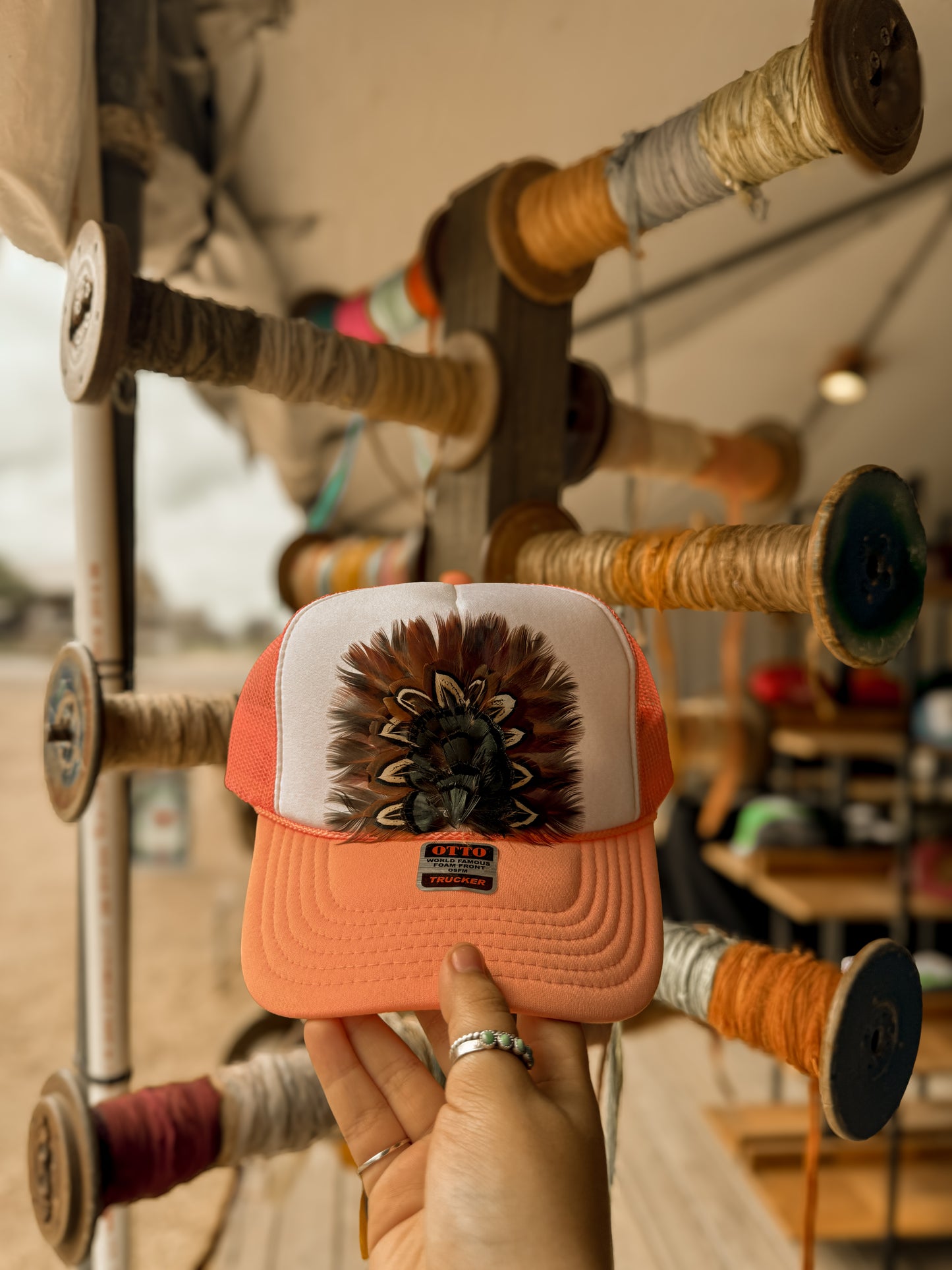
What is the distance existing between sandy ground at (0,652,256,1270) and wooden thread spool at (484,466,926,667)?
31 cm

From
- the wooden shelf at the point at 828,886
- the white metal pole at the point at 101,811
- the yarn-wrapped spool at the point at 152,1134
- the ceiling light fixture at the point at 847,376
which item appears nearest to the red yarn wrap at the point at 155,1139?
the yarn-wrapped spool at the point at 152,1134

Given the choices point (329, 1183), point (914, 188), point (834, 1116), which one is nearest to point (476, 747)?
point (834, 1116)

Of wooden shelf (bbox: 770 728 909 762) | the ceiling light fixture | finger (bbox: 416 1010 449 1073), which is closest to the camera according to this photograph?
finger (bbox: 416 1010 449 1073)

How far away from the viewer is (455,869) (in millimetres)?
353

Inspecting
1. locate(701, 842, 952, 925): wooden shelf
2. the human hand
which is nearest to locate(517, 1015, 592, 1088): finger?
the human hand

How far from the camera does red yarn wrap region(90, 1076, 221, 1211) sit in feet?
1.47

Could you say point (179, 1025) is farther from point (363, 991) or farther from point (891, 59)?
point (891, 59)

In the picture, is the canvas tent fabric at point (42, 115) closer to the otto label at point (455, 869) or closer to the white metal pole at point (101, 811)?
the white metal pole at point (101, 811)

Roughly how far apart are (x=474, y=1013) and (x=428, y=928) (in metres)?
0.04

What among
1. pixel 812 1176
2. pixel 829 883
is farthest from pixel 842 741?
pixel 812 1176

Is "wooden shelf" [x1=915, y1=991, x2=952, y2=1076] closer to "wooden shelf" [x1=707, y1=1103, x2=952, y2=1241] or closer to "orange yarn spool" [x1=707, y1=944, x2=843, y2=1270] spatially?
"wooden shelf" [x1=707, y1=1103, x2=952, y2=1241]

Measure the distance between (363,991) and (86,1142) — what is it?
218 millimetres

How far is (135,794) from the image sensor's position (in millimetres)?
1826

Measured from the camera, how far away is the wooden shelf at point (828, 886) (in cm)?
123
